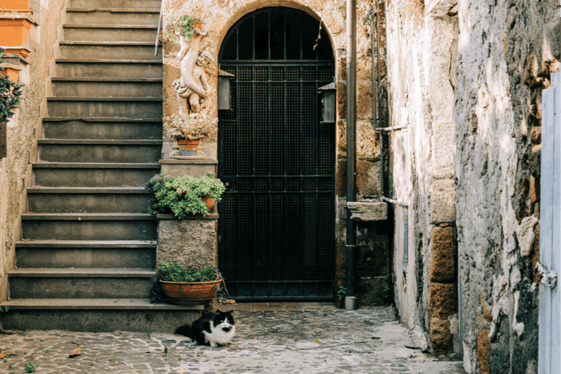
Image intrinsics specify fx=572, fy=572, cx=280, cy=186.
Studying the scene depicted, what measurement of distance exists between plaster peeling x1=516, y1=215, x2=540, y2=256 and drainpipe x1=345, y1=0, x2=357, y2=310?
332 cm

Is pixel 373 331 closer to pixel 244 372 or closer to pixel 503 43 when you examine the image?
pixel 244 372

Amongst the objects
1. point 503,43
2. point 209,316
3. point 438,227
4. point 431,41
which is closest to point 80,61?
point 209,316

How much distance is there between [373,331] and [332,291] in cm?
136

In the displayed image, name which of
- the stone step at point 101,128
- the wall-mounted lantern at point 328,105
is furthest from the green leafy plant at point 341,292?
the stone step at point 101,128

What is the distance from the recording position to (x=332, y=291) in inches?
265

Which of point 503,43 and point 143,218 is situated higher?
point 503,43

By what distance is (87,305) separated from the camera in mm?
5289

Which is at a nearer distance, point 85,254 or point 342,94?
point 85,254

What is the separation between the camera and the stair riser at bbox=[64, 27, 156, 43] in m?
7.48

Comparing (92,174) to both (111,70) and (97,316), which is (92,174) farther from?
(97,316)

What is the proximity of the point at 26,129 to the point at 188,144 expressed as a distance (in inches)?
69.2

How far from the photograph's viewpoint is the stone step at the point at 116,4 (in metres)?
7.74

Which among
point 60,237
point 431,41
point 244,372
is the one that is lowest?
point 244,372

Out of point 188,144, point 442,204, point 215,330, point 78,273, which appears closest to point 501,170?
point 442,204
